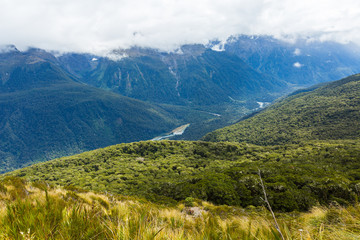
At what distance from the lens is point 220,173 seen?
45.8 metres

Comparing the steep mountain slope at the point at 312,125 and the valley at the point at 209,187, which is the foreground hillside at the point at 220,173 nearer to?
the valley at the point at 209,187

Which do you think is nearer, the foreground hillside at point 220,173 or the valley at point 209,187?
the valley at point 209,187

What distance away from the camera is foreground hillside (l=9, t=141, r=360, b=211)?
31.5 metres

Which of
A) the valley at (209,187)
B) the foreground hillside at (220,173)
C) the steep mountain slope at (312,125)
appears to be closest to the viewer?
the valley at (209,187)

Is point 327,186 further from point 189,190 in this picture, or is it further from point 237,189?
point 189,190


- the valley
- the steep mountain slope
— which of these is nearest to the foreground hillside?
the valley

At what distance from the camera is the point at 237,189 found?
3647 cm

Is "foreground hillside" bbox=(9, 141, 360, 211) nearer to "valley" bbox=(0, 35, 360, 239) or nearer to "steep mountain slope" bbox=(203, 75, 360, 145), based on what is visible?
"valley" bbox=(0, 35, 360, 239)

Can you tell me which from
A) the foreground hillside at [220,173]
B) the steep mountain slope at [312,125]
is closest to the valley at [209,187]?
the foreground hillside at [220,173]

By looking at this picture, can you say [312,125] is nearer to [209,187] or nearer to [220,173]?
[220,173]

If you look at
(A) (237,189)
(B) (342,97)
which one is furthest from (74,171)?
(B) (342,97)

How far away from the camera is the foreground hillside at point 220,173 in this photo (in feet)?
103

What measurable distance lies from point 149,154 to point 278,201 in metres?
86.6

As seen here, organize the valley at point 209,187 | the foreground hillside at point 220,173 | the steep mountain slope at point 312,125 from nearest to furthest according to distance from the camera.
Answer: the valley at point 209,187
the foreground hillside at point 220,173
the steep mountain slope at point 312,125
